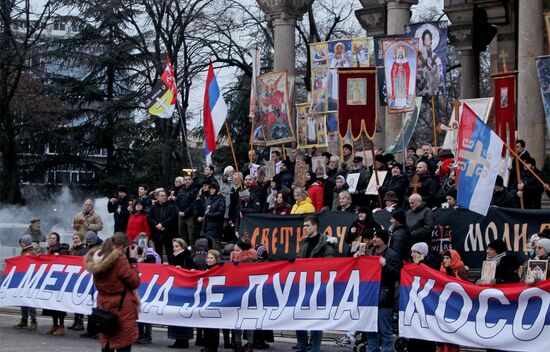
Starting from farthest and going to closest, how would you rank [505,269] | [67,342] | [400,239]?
[67,342], [400,239], [505,269]

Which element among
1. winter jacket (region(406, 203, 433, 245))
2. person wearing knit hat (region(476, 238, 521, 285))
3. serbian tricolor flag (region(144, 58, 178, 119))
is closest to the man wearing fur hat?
winter jacket (region(406, 203, 433, 245))

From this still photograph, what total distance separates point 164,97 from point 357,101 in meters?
7.20

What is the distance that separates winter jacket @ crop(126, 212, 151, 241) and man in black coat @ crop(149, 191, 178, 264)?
0.39 feet

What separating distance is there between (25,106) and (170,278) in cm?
2946

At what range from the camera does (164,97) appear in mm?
26141

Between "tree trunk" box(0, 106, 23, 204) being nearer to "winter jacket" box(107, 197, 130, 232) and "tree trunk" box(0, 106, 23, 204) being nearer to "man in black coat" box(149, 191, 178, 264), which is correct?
"winter jacket" box(107, 197, 130, 232)

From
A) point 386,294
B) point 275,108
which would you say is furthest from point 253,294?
point 275,108

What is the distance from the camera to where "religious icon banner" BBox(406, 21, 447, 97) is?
2183 cm

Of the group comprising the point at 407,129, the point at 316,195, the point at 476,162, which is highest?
the point at 407,129

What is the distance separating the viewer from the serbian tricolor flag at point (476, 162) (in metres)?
15.3

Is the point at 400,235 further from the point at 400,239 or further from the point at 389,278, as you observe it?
the point at 389,278

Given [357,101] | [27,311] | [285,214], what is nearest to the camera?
[27,311]

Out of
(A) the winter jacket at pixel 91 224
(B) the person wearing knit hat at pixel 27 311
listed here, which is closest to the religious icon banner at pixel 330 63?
(A) the winter jacket at pixel 91 224

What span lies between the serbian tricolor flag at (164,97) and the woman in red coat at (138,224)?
353 cm
